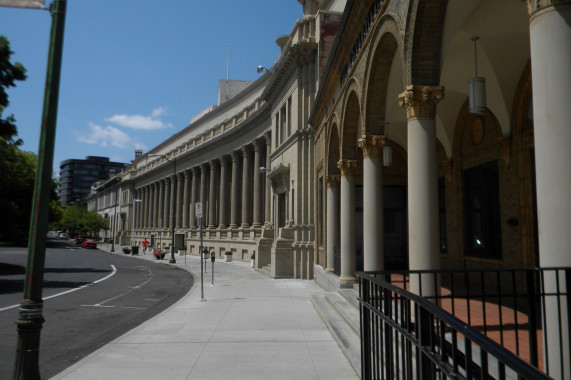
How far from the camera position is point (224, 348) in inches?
333

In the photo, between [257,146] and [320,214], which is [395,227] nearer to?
[320,214]

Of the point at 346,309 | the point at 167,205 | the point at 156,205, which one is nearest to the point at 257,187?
the point at 167,205

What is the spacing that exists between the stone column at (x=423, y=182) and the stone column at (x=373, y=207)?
295 centimetres

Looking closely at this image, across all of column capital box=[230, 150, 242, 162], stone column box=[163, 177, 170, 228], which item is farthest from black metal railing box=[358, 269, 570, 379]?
stone column box=[163, 177, 170, 228]

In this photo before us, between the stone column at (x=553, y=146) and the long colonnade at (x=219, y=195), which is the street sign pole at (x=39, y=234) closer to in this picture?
the stone column at (x=553, y=146)

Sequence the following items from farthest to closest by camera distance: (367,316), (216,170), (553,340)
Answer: (216,170) → (367,316) → (553,340)

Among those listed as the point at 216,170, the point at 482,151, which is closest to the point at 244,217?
the point at 216,170

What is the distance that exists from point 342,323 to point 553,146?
6739 mm

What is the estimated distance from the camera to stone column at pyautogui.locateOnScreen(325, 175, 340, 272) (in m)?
16.5

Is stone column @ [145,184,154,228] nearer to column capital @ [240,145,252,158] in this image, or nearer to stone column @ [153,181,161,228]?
stone column @ [153,181,161,228]

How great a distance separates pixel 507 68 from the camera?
35.5 ft

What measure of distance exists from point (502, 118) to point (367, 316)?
870 centimetres

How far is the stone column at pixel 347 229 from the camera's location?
13.5 metres

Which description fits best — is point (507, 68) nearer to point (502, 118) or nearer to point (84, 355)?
point (502, 118)
